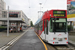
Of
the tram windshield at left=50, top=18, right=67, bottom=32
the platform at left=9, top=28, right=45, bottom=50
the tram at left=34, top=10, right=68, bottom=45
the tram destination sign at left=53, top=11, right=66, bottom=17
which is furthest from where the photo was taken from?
the tram destination sign at left=53, top=11, right=66, bottom=17

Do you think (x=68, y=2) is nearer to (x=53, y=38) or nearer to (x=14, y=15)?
(x=53, y=38)

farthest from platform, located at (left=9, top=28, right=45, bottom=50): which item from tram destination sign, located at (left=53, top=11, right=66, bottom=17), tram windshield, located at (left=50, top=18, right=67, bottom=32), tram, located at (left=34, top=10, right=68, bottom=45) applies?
tram destination sign, located at (left=53, top=11, right=66, bottom=17)

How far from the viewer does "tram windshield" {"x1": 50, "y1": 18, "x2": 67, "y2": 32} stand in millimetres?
8719

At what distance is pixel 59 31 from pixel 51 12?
1.93m

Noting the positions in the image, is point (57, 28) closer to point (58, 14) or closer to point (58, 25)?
point (58, 25)

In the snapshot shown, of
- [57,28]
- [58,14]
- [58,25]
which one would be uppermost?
[58,14]

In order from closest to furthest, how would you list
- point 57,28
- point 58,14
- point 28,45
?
point 57,28, point 58,14, point 28,45

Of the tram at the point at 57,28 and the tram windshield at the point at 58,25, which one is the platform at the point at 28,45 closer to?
the tram at the point at 57,28

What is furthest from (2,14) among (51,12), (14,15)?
(51,12)

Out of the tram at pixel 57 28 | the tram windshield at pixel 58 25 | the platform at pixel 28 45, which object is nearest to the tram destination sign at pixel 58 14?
the tram at pixel 57 28

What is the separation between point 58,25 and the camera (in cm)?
876

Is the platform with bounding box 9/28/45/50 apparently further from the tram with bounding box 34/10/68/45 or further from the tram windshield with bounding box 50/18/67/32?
the tram windshield with bounding box 50/18/67/32

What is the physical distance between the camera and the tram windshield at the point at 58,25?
872cm

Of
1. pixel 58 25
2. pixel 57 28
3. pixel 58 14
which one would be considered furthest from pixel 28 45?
pixel 58 14
